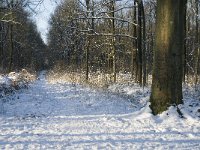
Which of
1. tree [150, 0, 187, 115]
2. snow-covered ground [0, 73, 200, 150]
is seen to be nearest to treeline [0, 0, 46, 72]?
snow-covered ground [0, 73, 200, 150]

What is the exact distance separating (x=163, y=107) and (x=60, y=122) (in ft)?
9.57

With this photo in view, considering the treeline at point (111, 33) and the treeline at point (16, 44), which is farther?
the treeline at point (16, 44)

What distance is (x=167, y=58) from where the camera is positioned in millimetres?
10180

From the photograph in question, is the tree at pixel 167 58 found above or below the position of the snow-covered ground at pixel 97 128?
above

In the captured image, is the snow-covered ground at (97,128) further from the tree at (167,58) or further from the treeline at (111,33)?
the treeline at (111,33)

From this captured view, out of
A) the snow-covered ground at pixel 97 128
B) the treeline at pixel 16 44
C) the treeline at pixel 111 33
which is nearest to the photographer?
the snow-covered ground at pixel 97 128

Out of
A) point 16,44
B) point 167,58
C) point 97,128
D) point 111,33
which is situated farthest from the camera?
point 16,44

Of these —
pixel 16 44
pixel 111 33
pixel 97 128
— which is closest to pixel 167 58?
pixel 97 128

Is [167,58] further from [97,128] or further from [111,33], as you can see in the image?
[111,33]

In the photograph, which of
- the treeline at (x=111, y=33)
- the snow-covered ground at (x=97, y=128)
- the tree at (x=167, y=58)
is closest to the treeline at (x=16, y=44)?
the treeline at (x=111, y=33)

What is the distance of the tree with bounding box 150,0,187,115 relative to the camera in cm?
1014

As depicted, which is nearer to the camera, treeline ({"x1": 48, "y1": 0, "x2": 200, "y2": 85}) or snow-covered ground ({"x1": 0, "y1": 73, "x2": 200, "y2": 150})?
snow-covered ground ({"x1": 0, "y1": 73, "x2": 200, "y2": 150})

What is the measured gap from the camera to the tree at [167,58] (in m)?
10.1

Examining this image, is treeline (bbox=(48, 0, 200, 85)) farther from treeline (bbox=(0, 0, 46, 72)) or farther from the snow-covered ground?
the snow-covered ground
